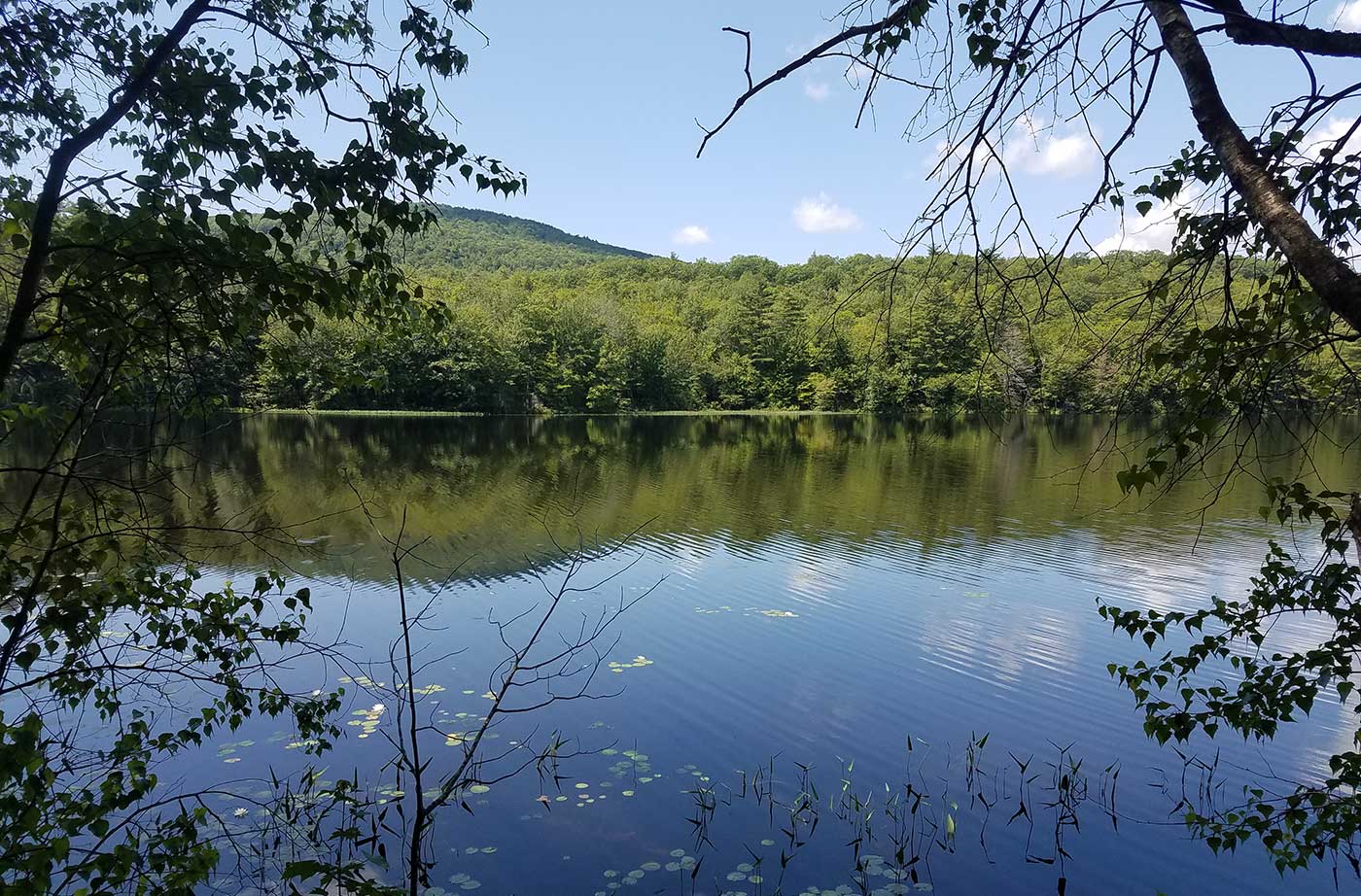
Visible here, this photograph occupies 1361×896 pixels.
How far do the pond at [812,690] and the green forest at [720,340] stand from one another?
1.76 ft

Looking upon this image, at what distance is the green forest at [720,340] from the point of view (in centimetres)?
261

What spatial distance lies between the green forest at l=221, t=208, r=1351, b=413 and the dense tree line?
2 cm

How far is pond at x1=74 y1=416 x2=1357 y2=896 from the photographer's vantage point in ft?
18.6

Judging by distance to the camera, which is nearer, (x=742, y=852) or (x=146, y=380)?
(x=146, y=380)

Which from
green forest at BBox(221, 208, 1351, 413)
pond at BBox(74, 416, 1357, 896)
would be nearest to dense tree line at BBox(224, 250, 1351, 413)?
green forest at BBox(221, 208, 1351, 413)

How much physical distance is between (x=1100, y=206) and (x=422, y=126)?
267 cm

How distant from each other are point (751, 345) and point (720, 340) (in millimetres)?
6957

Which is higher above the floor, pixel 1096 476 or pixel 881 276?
pixel 881 276

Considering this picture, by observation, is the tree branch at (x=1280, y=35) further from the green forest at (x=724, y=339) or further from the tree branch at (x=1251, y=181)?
the green forest at (x=724, y=339)

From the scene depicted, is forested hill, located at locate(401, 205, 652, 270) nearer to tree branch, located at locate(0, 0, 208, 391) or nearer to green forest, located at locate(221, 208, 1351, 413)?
green forest, located at locate(221, 208, 1351, 413)

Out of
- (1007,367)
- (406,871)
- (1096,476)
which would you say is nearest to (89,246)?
(1007,367)

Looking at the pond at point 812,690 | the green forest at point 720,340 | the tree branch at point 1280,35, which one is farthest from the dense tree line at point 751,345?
the tree branch at point 1280,35

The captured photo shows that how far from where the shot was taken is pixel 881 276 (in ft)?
7.72

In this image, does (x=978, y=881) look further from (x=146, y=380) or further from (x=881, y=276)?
(x=146, y=380)
